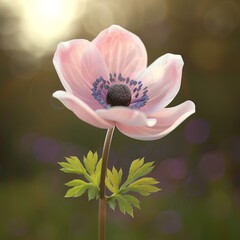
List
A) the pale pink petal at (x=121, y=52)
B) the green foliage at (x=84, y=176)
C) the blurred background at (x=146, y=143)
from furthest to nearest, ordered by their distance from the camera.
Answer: the blurred background at (x=146, y=143) < the pale pink petal at (x=121, y=52) < the green foliage at (x=84, y=176)

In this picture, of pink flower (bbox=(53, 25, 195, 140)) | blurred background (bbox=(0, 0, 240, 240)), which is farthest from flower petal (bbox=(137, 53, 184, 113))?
blurred background (bbox=(0, 0, 240, 240))

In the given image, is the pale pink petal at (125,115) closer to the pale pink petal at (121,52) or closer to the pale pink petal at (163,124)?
the pale pink petal at (163,124)

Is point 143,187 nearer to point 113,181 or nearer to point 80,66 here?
point 113,181

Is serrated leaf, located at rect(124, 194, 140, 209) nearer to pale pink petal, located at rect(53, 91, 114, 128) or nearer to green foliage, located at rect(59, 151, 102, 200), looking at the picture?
green foliage, located at rect(59, 151, 102, 200)

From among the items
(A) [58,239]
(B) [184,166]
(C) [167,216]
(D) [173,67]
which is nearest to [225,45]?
(B) [184,166]

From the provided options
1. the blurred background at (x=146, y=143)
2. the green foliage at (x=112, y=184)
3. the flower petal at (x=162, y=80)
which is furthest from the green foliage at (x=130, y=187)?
the blurred background at (x=146, y=143)

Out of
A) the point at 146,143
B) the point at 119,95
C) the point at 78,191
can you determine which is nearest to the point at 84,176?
the point at 78,191

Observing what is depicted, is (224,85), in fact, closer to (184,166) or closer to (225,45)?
(225,45)
